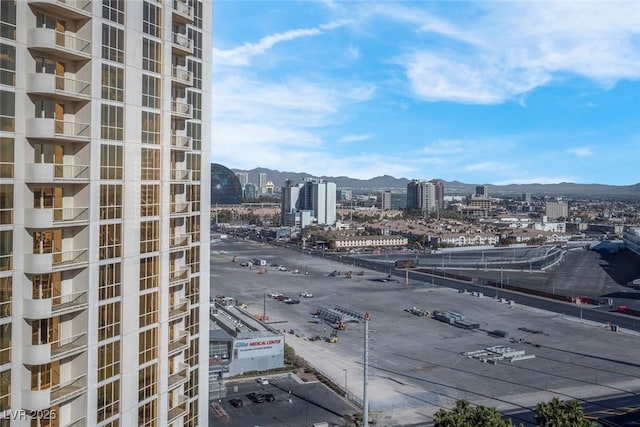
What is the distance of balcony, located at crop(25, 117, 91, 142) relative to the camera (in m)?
5.81

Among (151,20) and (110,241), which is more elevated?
(151,20)

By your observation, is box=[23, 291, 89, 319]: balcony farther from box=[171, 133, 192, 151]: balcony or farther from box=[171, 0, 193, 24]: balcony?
box=[171, 0, 193, 24]: balcony

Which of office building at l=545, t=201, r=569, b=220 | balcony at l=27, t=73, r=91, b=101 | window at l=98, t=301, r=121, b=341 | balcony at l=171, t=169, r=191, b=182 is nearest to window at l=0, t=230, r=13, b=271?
window at l=98, t=301, r=121, b=341

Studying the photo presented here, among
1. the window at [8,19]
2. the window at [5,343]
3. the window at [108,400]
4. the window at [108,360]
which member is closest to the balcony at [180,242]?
the window at [108,360]

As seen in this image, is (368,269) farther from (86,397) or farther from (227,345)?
(86,397)

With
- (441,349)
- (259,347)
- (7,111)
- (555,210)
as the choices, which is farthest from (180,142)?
(555,210)

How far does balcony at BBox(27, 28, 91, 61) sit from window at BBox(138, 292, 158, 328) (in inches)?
115

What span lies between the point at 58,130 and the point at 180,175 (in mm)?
1989

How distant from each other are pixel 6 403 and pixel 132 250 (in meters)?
2.06

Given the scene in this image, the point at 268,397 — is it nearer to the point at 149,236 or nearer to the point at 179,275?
the point at 179,275

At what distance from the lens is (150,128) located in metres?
7.17

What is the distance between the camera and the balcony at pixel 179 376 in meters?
7.88

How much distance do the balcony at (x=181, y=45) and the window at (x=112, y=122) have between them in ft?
4.50

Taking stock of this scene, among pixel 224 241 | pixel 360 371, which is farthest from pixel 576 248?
pixel 360 371
